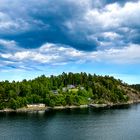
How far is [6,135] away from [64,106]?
306 feet

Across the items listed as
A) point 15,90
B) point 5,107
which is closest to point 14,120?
point 5,107

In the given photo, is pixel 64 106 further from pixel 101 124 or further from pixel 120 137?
pixel 120 137

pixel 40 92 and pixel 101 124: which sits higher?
pixel 40 92

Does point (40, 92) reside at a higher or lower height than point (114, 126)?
higher

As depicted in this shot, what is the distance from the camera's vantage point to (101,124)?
115m

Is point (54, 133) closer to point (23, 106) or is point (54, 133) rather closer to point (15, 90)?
point (23, 106)

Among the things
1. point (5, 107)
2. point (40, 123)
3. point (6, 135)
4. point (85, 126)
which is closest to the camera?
point (6, 135)

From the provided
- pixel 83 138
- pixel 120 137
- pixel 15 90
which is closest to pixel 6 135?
pixel 83 138

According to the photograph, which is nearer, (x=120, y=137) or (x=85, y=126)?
(x=120, y=137)

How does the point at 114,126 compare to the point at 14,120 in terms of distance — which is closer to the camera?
the point at 114,126

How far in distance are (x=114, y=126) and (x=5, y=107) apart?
73055 millimetres

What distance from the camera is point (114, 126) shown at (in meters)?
110

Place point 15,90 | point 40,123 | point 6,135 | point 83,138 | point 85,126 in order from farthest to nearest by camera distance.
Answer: point 15,90 → point 40,123 → point 85,126 → point 6,135 → point 83,138

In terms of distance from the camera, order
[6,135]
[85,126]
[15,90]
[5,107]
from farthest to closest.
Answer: [15,90], [5,107], [85,126], [6,135]
